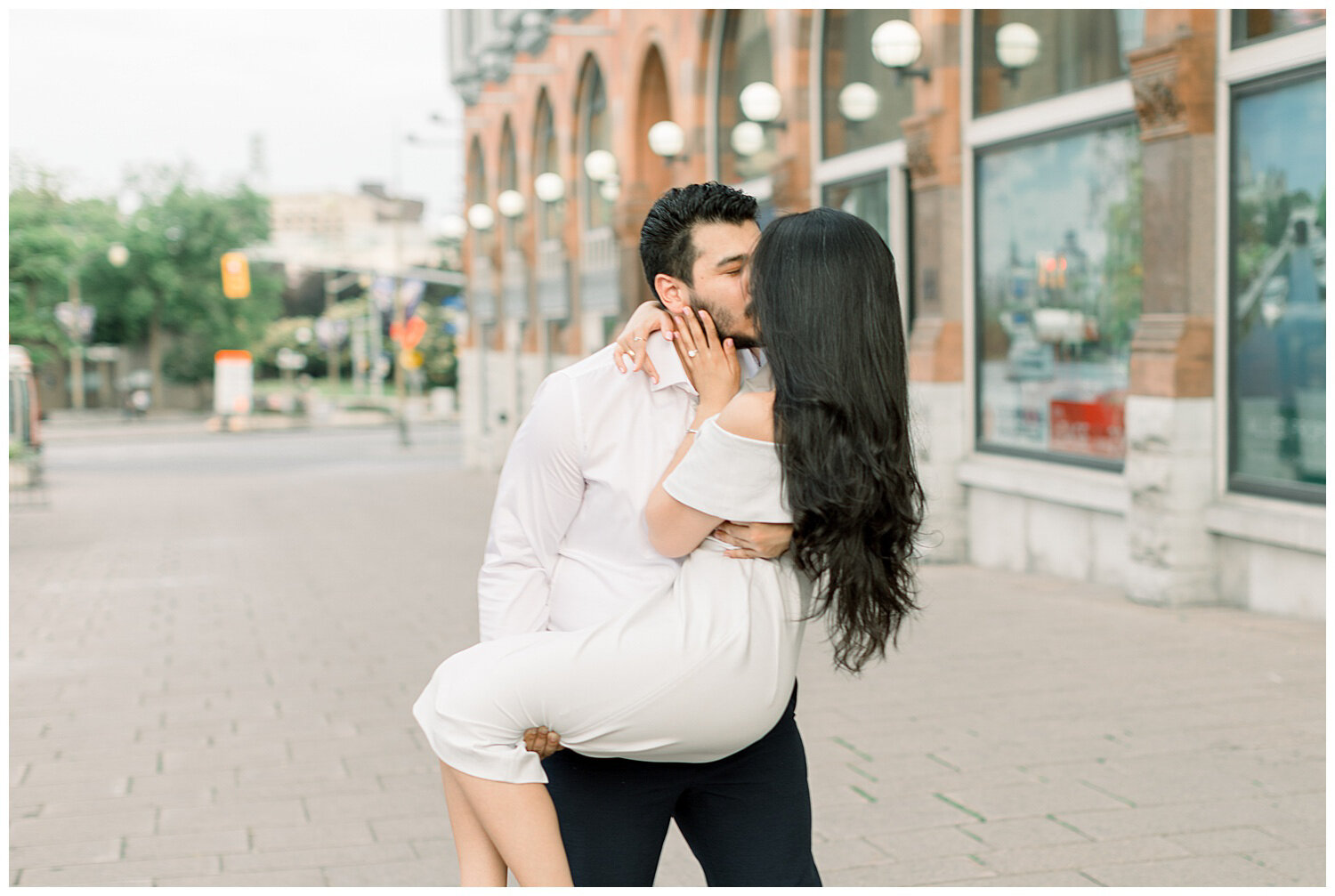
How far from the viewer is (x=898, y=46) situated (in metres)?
11.6

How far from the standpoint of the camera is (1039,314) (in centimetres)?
1133

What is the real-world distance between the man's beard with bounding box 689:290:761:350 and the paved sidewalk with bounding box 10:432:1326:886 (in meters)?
2.34

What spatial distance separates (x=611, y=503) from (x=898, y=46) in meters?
10.0

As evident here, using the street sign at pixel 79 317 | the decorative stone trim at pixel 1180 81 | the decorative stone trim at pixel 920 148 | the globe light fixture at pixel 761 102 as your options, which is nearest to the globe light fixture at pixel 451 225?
the globe light fixture at pixel 761 102

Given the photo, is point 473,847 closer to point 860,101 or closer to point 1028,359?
point 1028,359

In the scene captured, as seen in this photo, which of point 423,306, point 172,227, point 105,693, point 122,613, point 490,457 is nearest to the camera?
point 105,693

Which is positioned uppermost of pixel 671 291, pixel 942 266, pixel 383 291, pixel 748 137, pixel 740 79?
pixel 740 79

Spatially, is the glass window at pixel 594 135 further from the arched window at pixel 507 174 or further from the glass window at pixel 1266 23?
the glass window at pixel 1266 23

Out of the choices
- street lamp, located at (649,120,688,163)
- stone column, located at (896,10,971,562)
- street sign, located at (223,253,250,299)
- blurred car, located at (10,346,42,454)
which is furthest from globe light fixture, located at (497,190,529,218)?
street sign, located at (223,253,250,299)

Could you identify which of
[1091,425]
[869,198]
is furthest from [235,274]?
[1091,425]

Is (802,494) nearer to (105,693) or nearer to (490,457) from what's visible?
(105,693)

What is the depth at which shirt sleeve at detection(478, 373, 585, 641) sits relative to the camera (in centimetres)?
229

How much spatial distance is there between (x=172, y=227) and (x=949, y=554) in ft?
191

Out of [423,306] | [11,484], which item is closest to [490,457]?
[11,484]
